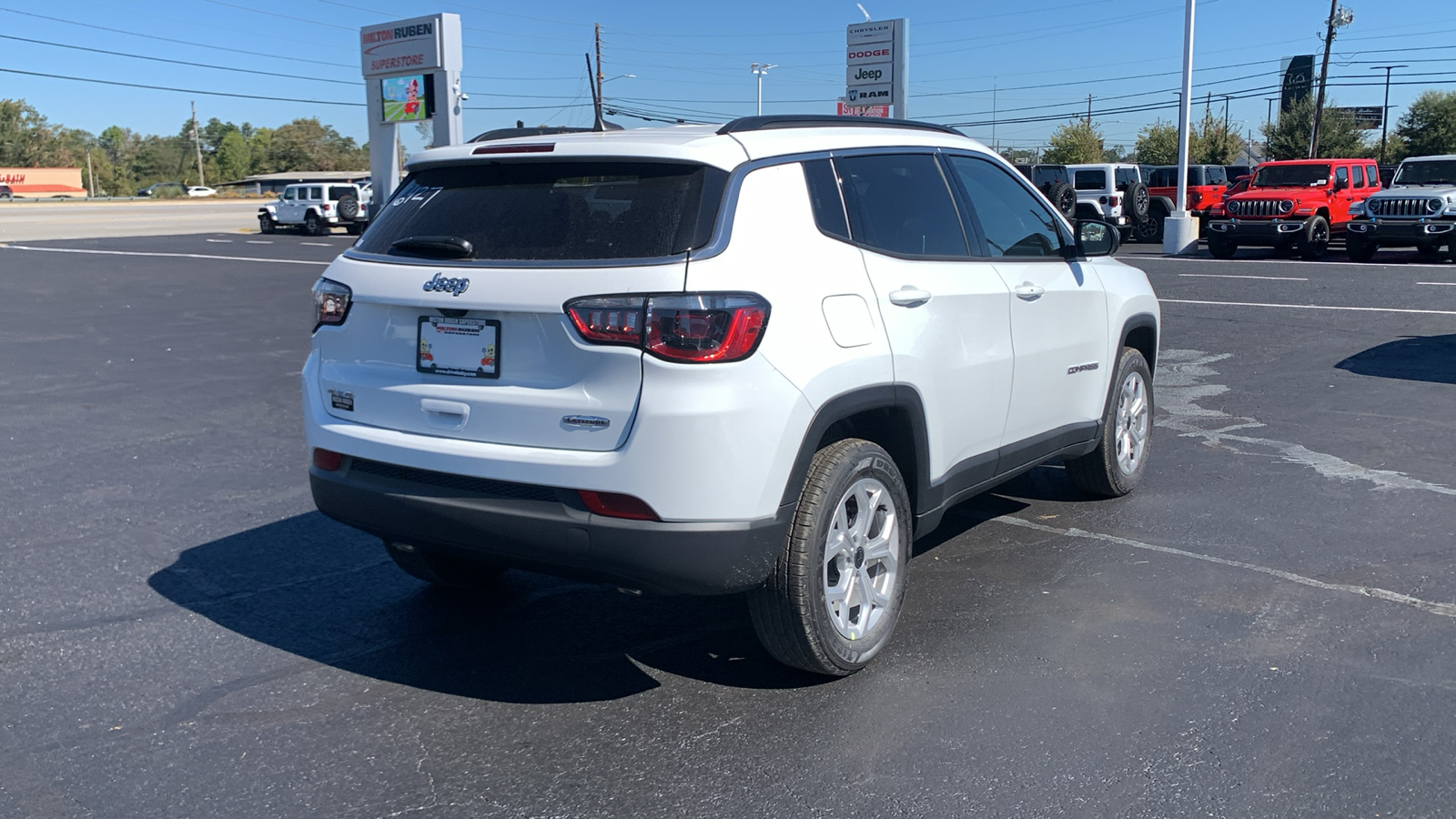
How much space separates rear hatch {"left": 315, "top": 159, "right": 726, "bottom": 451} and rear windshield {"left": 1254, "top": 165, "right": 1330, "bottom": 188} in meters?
24.8

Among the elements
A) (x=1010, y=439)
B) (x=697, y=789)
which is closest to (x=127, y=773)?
(x=697, y=789)

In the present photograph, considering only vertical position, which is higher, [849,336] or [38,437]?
[849,336]

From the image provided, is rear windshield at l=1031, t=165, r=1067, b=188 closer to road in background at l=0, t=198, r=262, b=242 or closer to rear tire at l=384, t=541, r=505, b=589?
rear tire at l=384, t=541, r=505, b=589

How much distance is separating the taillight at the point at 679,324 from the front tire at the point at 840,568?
22.8 inches

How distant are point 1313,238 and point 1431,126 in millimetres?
64117

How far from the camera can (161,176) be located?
142m

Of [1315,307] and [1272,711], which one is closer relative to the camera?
[1272,711]

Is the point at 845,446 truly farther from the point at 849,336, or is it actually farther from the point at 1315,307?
the point at 1315,307

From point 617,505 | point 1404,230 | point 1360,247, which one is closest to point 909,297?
point 617,505

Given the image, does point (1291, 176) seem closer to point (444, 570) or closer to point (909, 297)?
point (909, 297)

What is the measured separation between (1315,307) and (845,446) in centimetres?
1270

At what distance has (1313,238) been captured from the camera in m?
23.8

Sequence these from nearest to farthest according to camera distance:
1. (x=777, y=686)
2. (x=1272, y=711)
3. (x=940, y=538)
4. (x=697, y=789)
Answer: (x=697, y=789) < (x=1272, y=711) < (x=777, y=686) < (x=940, y=538)

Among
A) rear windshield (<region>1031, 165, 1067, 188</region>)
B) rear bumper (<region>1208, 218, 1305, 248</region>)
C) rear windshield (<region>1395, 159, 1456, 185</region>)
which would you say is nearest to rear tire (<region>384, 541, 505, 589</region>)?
rear bumper (<region>1208, 218, 1305, 248</region>)
